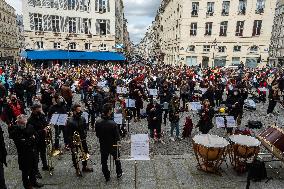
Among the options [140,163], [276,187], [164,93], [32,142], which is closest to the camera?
[32,142]

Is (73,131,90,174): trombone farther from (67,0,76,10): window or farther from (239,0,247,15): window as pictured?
(239,0,247,15): window

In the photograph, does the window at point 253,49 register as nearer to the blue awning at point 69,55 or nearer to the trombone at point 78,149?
the blue awning at point 69,55

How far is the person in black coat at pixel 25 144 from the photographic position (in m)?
5.88

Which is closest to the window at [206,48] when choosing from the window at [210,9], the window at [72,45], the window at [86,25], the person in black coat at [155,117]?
the window at [210,9]

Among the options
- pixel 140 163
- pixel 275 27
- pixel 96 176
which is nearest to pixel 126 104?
pixel 140 163

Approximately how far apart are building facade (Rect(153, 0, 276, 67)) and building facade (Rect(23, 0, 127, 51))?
41.8 feet

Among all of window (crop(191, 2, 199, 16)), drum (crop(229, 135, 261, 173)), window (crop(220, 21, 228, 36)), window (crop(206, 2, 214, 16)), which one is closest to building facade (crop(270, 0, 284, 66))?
window (crop(220, 21, 228, 36))

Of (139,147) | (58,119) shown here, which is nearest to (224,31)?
(58,119)

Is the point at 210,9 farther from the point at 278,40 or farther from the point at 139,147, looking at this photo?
the point at 278,40

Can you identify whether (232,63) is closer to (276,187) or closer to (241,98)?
(241,98)

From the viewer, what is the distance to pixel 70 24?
3897cm

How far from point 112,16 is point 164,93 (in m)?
30.7

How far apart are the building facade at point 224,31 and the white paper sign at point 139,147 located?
3741 centimetres

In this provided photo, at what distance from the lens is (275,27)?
77.6 metres
